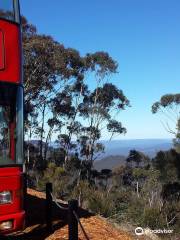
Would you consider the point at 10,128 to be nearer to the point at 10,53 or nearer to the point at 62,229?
the point at 10,53

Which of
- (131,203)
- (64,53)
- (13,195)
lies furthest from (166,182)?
(13,195)

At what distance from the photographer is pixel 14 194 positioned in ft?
22.0

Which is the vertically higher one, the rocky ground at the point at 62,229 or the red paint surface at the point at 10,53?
the red paint surface at the point at 10,53

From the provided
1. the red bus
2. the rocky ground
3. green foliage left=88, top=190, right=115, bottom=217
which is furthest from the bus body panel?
green foliage left=88, top=190, right=115, bottom=217

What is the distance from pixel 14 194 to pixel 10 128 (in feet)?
2.86

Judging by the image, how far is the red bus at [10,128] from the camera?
6609 millimetres

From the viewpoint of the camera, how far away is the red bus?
6.61m

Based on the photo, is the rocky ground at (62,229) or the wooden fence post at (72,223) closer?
the wooden fence post at (72,223)

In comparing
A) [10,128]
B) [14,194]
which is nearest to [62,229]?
[14,194]

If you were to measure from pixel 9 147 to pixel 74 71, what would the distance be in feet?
99.0

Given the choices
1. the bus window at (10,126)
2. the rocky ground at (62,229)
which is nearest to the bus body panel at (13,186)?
the bus window at (10,126)

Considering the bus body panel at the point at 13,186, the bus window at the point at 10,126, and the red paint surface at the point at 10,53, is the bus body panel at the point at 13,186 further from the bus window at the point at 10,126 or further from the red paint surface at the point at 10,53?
the red paint surface at the point at 10,53

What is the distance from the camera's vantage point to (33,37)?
32531 millimetres

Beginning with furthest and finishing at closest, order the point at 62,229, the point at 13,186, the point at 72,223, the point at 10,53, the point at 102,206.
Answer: the point at 102,206 < the point at 62,229 < the point at 10,53 < the point at 13,186 < the point at 72,223
